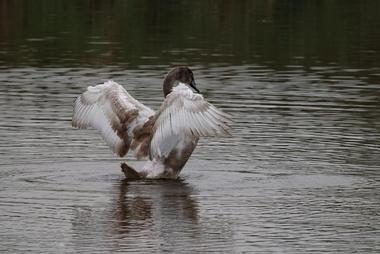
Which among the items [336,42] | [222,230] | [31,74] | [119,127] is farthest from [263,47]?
[222,230]

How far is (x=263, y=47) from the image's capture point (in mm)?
25562

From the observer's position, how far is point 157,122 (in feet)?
44.4

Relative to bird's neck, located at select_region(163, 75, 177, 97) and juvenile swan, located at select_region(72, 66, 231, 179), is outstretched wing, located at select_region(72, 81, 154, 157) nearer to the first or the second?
juvenile swan, located at select_region(72, 66, 231, 179)

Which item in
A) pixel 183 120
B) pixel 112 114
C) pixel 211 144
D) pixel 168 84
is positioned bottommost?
pixel 211 144

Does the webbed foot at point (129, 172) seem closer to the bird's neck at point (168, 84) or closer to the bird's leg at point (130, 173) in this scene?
the bird's leg at point (130, 173)

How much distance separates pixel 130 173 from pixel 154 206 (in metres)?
1.25

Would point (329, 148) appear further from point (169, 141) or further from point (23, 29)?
point (23, 29)

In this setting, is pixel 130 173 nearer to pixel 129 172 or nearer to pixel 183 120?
pixel 129 172

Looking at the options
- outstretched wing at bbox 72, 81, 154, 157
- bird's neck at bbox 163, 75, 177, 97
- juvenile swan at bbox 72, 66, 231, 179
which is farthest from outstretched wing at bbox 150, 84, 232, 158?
bird's neck at bbox 163, 75, 177, 97

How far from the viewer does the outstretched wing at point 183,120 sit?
1304 cm

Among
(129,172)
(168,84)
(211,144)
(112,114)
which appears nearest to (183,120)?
(129,172)

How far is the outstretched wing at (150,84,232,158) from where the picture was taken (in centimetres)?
1304

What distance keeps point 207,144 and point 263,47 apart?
9880 mm

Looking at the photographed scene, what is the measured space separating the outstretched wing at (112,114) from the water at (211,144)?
1.13 feet
